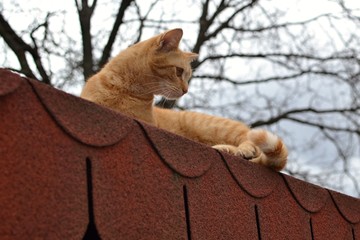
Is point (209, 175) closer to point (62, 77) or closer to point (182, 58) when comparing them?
point (182, 58)

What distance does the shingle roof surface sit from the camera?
112 cm

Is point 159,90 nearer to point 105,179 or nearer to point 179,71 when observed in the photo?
point 179,71

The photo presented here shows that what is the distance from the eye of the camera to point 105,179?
53.1 inches

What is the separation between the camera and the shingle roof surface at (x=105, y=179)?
1124 millimetres

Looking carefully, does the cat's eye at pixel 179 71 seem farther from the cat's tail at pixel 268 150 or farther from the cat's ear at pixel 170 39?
the cat's tail at pixel 268 150

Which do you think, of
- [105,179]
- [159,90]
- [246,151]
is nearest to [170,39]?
[159,90]

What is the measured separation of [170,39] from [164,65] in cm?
17

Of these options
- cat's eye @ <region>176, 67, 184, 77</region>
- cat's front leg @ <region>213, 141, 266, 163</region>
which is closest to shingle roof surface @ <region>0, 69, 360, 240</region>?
cat's front leg @ <region>213, 141, 266, 163</region>

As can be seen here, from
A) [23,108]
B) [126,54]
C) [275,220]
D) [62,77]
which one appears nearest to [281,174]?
[275,220]

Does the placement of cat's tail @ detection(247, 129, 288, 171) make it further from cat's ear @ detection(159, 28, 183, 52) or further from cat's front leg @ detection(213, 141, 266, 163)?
cat's ear @ detection(159, 28, 183, 52)

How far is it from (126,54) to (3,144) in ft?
7.02

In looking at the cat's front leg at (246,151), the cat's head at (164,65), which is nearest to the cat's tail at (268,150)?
the cat's front leg at (246,151)

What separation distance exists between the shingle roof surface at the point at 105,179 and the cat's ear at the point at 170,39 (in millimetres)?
1328

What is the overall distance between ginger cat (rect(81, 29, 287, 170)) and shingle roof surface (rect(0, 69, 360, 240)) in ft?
2.32
